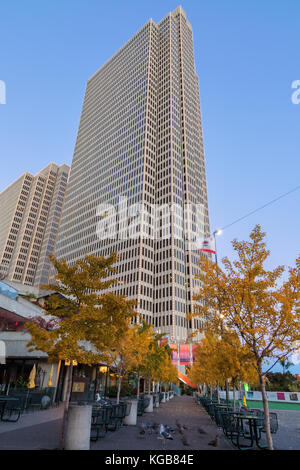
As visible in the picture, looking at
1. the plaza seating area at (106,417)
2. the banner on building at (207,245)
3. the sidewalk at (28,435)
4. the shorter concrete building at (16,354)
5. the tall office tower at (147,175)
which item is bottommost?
the sidewalk at (28,435)

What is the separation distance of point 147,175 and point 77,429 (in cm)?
9328

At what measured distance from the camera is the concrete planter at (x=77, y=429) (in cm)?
834

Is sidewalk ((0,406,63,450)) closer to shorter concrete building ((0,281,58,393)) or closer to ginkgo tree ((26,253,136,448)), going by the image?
ginkgo tree ((26,253,136,448))

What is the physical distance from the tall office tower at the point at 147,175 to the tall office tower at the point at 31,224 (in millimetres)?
26585

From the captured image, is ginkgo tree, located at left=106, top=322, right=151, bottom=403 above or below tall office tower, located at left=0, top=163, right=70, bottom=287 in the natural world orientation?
below

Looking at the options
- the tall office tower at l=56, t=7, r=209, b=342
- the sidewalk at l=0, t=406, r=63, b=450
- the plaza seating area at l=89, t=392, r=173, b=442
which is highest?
the tall office tower at l=56, t=7, r=209, b=342

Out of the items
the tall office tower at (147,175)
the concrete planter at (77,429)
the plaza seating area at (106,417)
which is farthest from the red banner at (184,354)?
→ the concrete planter at (77,429)

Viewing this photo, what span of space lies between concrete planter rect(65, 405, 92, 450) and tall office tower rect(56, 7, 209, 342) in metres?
71.1

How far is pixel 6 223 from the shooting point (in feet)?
530

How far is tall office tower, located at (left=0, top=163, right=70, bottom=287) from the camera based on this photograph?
139 meters

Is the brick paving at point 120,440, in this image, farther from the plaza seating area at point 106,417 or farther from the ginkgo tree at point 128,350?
the ginkgo tree at point 128,350

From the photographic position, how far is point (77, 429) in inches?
332

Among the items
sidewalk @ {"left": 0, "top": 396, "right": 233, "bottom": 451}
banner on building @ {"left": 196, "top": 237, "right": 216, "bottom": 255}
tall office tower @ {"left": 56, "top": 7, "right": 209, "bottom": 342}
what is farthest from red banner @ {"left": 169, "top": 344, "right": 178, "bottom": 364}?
sidewalk @ {"left": 0, "top": 396, "right": 233, "bottom": 451}
